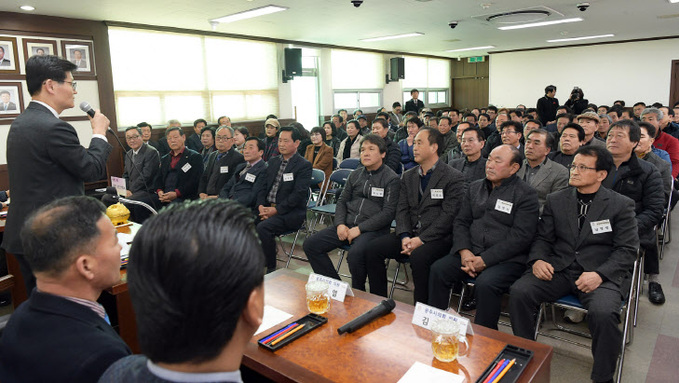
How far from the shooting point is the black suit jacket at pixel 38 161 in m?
2.10

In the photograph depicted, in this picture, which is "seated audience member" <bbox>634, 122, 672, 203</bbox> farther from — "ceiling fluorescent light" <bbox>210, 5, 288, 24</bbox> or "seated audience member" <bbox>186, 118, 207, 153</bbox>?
"seated audience member" <bbox>186, 118, 207, 153</bbox>

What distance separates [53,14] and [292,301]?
641 centimetres

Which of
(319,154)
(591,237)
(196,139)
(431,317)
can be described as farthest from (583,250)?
(196,139)

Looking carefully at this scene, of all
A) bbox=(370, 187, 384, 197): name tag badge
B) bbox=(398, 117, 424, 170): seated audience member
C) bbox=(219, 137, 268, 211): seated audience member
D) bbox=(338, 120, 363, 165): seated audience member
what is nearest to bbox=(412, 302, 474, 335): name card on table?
bbox=(370, 187, 384, 197): name tag badge

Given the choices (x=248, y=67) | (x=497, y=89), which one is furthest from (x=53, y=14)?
(x=497, y=89)

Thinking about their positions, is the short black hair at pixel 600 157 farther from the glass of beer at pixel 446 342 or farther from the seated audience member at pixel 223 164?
the seated audience member at pixel 223 164

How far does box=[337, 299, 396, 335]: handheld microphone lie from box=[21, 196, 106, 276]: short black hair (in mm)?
926

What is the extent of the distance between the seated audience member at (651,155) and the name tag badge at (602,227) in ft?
5.30

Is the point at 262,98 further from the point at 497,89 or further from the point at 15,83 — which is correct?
the point at 497,89

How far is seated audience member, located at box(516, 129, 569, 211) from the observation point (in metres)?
3.45

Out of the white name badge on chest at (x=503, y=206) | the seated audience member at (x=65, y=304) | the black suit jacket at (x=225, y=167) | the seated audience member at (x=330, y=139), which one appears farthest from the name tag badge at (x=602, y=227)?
the seated audience member at (x=330, y=139)

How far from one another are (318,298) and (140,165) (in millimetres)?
4318

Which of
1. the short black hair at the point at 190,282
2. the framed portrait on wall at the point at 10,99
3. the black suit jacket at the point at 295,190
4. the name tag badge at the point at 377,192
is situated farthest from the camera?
the framed portrait on wall at the point at 10,99

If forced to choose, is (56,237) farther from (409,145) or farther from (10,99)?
(10,99)
